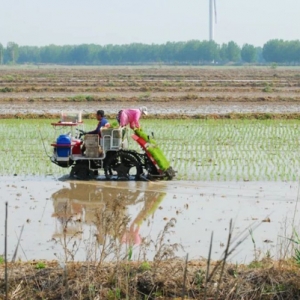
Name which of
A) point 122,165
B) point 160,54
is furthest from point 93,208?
point 160,54

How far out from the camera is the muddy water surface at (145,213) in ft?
25.4

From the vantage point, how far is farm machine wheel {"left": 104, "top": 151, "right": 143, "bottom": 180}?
41.5 feet

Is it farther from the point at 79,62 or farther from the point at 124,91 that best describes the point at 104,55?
the point at 124,91

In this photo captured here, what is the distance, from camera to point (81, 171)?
1275 cm

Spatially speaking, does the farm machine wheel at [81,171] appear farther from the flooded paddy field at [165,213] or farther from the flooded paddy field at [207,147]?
the flooded paddy field at [207,147]

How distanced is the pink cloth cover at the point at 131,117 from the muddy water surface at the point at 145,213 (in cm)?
104

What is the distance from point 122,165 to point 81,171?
0.72 meters

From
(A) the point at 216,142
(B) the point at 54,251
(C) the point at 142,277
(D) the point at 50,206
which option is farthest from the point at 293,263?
(A) the point at 216,142

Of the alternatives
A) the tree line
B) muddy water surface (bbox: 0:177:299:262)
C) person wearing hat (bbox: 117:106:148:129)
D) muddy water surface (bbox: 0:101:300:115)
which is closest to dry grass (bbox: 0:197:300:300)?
muddy water surface (bbox: 0:177:299:262)

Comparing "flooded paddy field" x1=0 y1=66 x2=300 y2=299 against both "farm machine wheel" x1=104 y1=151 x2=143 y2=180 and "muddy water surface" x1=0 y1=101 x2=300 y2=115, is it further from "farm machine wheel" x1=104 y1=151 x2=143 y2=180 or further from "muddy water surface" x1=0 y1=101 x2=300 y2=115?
"muddy water surface" x1=0 y1=101 x2=300 y2=115

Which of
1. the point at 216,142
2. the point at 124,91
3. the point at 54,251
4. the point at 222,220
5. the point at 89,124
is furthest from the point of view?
the point at 124,91

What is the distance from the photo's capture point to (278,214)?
974 centimetres

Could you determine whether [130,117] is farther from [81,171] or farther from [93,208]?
[93,208]

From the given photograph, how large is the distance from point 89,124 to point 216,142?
4.70 metres
